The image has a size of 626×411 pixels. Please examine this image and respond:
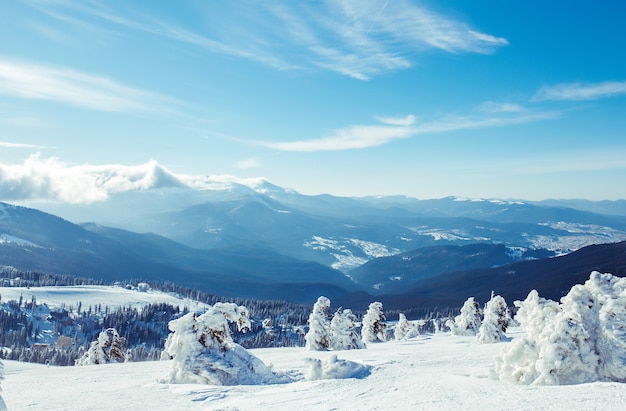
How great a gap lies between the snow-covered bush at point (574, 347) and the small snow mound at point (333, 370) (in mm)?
7706

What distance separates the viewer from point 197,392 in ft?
73.2

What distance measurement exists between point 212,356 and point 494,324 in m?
42.8

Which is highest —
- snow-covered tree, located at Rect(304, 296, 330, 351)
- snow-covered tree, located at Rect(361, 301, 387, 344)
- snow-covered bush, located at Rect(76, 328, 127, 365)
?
snow-covered tree, located at Rect(304, 296, 330, 351)

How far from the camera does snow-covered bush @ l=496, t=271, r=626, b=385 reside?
21344 millimetres

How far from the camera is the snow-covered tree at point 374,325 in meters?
77.3

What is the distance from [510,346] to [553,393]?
5.58m

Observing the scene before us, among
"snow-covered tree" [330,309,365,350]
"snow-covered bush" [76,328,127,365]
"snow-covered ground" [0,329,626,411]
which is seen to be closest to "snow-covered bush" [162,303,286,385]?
"snow-covered ground" [0,329,626,411]

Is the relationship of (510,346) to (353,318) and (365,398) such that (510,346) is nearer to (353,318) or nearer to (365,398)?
(365,398)

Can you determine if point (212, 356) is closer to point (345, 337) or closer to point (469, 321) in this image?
point (345, 337)

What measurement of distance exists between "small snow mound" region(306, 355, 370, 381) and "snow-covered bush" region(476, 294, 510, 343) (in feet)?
117

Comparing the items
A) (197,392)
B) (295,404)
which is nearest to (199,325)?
(197,392)

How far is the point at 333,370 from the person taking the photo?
25109 millimetres

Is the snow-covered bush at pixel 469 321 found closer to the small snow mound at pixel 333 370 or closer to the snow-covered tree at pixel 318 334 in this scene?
the snow-covered tree at pixel 318 334

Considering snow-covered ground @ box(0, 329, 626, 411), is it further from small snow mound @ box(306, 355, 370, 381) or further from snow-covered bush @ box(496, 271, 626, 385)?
snow-covered bush @ box(496, 271, 626, 385)
